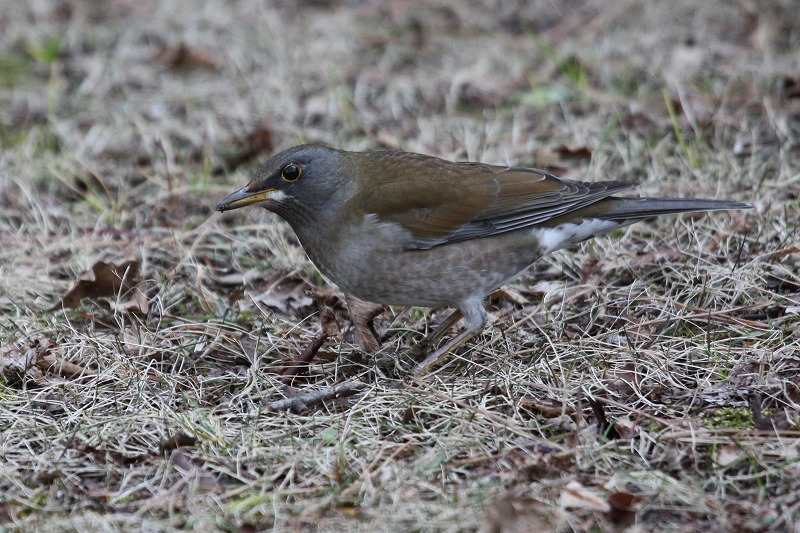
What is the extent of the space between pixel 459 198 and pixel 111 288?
7.46ft

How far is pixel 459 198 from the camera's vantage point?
5.88 m

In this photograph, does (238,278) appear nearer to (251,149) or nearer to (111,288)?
(111,288)

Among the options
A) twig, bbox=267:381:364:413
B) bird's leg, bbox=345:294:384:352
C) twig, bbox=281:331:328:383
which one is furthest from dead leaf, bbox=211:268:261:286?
twig, bbox=267:381:364:413

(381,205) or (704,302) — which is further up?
(381,205)

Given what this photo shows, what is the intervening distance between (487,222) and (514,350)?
2.59 ft

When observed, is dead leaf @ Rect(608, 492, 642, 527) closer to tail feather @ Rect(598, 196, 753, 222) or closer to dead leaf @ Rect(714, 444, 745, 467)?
dead leaf @ Rect(714, 444, 745, 467)

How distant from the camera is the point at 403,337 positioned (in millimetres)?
6039

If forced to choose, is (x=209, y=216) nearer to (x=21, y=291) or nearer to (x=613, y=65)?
(x=21, y=291)

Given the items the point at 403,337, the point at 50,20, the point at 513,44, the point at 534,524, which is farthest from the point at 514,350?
the point at 50,20

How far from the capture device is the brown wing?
5.75 meters

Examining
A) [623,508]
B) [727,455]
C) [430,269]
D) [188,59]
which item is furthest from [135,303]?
[188,59]

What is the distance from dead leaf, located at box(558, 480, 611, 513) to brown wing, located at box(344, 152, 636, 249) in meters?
2.01

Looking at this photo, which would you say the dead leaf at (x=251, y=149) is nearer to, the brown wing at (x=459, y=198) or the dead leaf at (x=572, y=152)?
the dead leaf at (x=572, y=152)

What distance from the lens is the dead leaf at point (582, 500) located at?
398 cm
